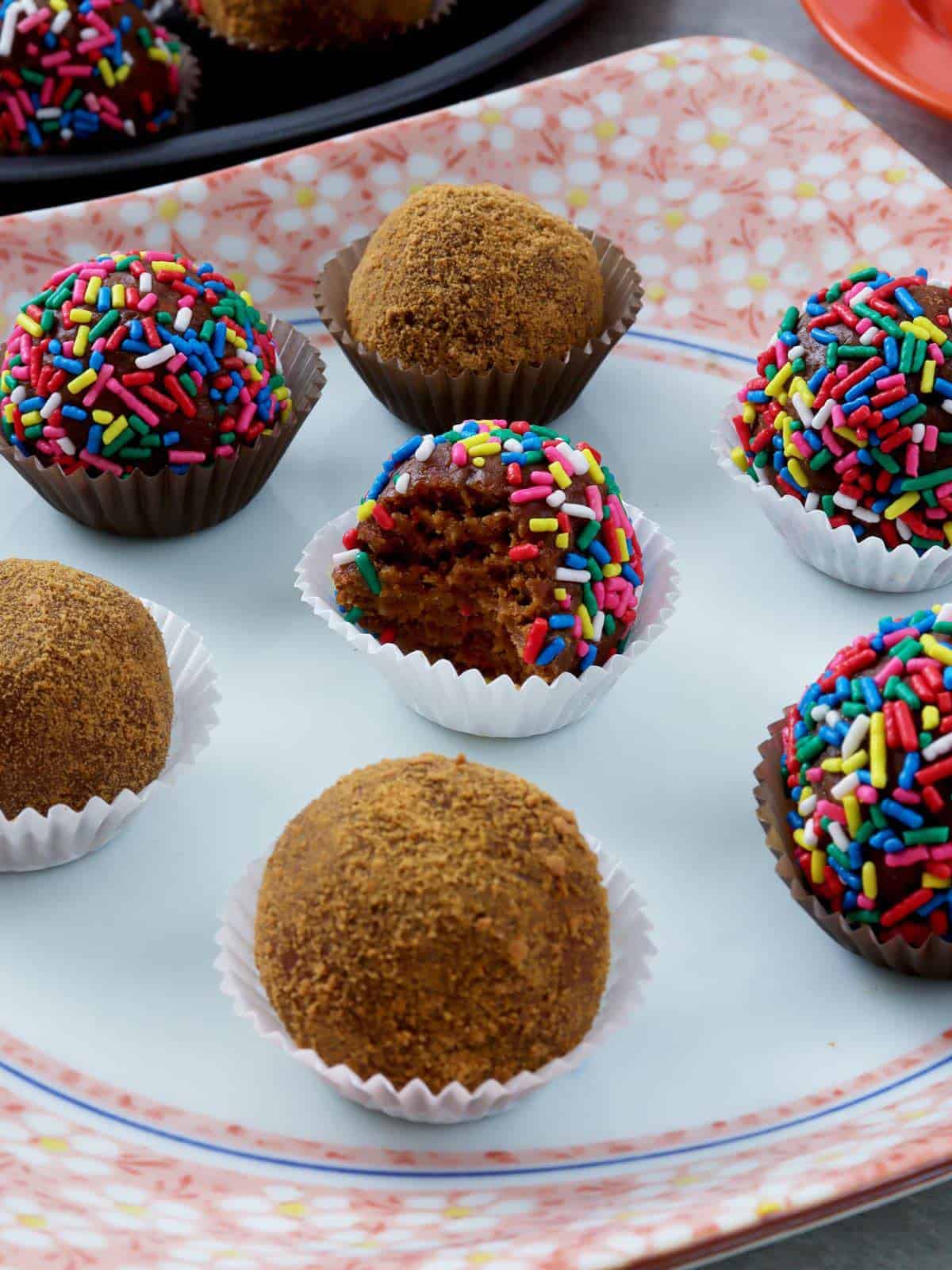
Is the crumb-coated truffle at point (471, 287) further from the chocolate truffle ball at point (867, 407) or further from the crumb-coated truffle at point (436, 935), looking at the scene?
the crumb-coated truffle at point (436, 935)

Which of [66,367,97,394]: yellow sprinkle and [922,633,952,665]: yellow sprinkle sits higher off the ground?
[922,633,952,665]: yellow sprinkle

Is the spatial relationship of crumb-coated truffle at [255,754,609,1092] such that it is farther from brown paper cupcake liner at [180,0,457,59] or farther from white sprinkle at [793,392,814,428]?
brown paper cupcake liner at [180,0,457,59]

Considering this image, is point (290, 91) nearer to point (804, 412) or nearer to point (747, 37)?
point (747, 37)

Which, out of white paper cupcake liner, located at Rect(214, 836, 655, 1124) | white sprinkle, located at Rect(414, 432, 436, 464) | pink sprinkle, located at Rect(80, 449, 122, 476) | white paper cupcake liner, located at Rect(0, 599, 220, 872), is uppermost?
white sprinkle, located at Rect(414, 432, 436, 464)

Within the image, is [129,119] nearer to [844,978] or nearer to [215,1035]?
[215,1035]

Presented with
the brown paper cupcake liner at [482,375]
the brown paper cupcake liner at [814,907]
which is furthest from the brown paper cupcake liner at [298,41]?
the brown paper cupcake liner at [814,907]

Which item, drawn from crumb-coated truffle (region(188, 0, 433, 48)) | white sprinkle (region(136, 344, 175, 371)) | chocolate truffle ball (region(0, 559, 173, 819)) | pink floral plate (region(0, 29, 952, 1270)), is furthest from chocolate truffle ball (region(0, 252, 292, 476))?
crumb-coated truffle (region(188, 0, 433, 48))
